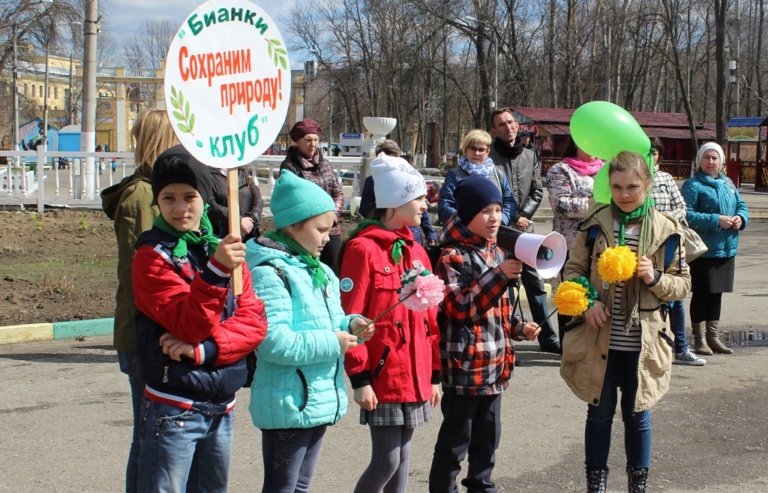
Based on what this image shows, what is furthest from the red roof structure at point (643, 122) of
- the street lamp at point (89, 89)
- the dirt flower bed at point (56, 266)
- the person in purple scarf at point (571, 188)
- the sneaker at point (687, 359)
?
the person in purple scarf at point (571, 188)

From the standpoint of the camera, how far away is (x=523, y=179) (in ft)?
24.1

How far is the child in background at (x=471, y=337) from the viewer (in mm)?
3883

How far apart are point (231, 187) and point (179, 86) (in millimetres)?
399

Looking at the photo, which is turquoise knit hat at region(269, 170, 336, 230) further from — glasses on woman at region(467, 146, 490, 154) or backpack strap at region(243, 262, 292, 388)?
glasses on woman at region(467, 146, 490, 154)

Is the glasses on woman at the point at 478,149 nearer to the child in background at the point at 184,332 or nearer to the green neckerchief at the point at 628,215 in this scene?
the green neckerchief at the point at 628,215

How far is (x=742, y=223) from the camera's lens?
24.1 feet

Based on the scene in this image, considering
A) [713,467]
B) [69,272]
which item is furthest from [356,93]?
[713,467]

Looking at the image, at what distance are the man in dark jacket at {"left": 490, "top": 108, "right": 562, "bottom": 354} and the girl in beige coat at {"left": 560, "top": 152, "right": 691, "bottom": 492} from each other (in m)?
2.67

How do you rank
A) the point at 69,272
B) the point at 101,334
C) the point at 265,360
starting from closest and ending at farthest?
the point at 265,360
the point at 101,334
the point at 69,272

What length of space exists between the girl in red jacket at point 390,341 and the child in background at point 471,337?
127mm

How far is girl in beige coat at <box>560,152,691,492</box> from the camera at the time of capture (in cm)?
421

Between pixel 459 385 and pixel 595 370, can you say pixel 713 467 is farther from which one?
pixel 459 385

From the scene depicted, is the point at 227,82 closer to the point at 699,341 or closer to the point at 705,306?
the point at 705,306

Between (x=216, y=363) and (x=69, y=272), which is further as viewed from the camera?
(x=69, y=272)
